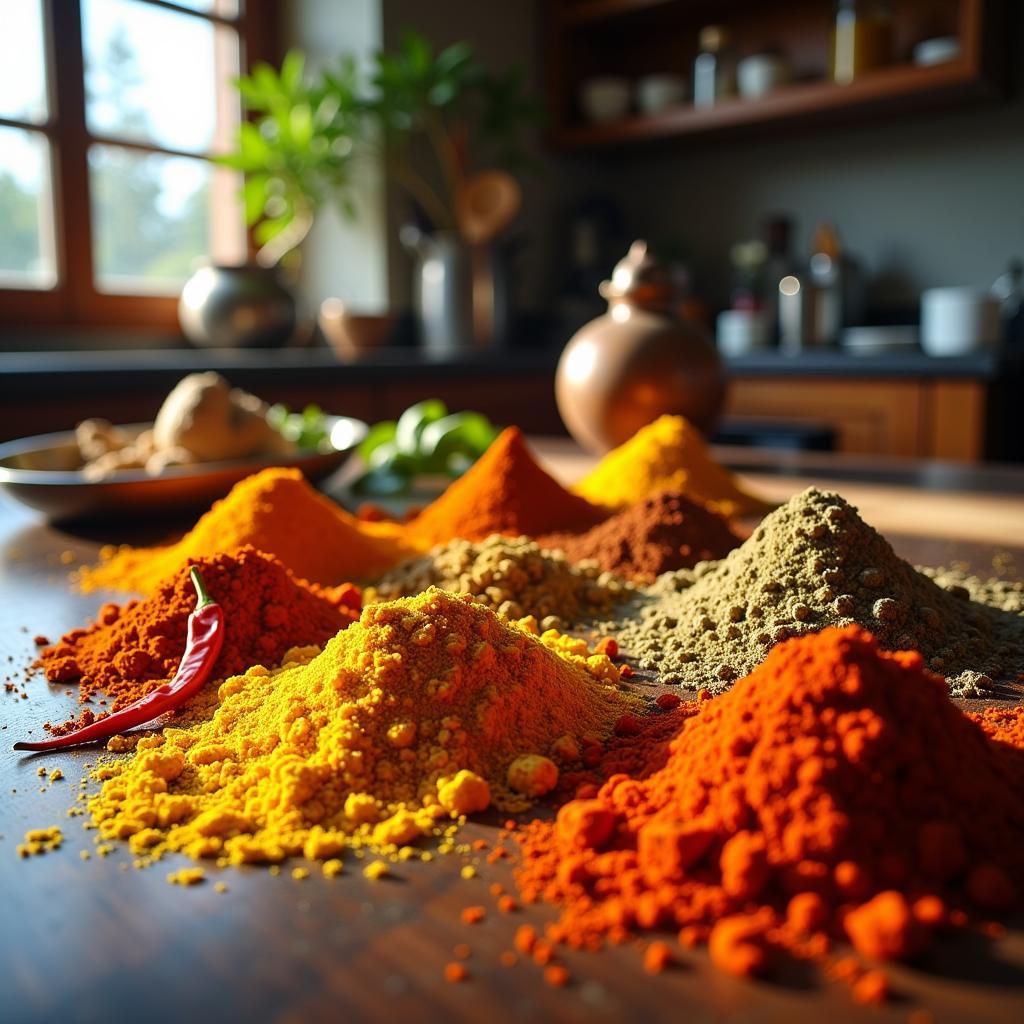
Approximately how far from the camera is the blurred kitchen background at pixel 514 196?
262cm

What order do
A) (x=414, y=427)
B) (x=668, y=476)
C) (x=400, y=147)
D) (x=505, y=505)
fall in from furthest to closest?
(x=400, y=147)
(x=414, y=427)
(x=668, y=476)
(x=505, y=505)

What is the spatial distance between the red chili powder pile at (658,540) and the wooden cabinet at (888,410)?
1676mm

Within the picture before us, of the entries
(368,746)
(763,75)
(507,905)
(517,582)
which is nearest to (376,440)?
(517,582)

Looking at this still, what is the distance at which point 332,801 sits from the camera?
0.45m

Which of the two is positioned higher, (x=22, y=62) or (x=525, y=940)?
(x=22, y=62)

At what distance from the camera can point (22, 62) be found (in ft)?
8.48

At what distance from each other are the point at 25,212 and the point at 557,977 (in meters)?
2.83

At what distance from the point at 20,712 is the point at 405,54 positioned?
2.95 m

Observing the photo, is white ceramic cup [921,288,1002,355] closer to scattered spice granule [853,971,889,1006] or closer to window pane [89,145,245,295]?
window pane [89,145,245,295]

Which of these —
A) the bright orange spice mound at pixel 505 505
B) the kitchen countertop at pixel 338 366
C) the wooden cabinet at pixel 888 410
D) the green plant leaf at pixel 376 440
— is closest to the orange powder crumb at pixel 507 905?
the bright orange spice mound at pixel 505 505

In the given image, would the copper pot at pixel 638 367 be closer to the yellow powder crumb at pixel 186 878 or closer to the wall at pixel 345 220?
the yellow powder crumb at pixel 186 878

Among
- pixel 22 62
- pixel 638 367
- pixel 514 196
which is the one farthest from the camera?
pixel 514 196

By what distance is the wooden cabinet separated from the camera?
8.15 feet

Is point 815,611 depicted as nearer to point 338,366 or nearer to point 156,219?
point 338,366
